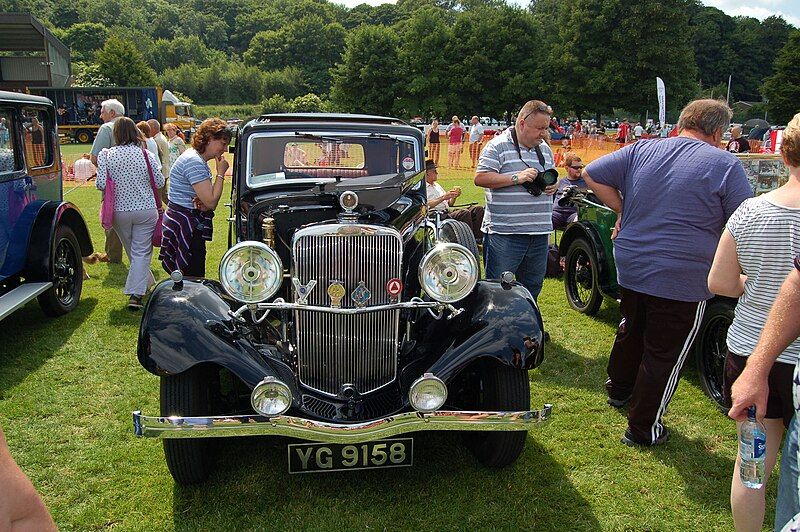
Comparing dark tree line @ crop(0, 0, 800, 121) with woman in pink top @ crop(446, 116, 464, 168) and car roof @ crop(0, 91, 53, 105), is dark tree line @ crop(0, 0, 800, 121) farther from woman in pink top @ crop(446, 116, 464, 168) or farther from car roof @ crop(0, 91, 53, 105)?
car roof @ crop(0, 91, 53, 105)

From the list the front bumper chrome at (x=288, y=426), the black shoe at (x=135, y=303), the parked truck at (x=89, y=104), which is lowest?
the black shoe at (x=135, y=303)

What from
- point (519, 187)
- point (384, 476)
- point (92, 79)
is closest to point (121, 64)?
point (92, 79)

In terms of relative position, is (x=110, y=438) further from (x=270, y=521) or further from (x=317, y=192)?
(x=317, y=192)

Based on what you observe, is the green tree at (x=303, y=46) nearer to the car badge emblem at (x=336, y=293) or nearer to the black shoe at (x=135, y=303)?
the black shoe at (x=135, y=303)

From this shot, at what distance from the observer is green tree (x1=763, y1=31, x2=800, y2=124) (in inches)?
1679

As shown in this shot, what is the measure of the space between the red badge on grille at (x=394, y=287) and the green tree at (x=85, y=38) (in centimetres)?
9436

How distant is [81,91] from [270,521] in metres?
36.3

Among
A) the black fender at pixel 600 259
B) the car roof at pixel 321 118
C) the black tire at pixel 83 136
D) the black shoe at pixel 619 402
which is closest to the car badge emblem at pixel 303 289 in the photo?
the car roof at pixel 321 118

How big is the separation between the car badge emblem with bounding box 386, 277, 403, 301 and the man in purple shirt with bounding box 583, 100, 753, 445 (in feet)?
4.40

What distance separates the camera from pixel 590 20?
44.7 meters

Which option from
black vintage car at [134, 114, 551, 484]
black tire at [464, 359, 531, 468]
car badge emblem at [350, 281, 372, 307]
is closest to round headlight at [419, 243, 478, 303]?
black vintage car at [134, 114, 551, 484]

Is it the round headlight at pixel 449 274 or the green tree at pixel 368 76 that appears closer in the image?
the round headlight at pixel 449 274

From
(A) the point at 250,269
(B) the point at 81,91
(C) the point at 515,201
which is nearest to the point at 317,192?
(A) the point at 250,269

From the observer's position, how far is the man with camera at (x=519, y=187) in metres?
4.37
